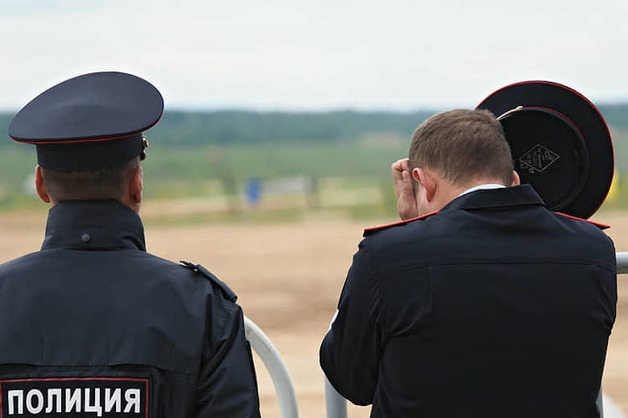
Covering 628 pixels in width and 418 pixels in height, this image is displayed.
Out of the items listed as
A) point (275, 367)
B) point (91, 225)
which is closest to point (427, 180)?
point (275, 367)

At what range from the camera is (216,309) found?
1519 mm

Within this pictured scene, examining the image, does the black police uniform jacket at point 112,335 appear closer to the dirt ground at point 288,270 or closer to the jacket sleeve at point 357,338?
the jacket sleeve at point 357,338

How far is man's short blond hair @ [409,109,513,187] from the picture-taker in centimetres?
171

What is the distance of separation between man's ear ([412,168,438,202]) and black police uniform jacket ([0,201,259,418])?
45cm

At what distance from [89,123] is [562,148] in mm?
974

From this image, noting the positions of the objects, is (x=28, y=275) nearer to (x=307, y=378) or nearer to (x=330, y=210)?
(x=307, y=378)

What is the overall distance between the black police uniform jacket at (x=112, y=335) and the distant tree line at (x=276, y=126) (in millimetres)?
59939

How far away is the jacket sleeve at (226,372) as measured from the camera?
1467mm

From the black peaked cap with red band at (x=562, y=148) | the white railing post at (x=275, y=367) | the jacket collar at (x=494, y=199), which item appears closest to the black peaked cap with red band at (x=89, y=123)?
the white railing post at (x=275, y=367)

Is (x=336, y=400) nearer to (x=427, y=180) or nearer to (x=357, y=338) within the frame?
(x=357, y=338)

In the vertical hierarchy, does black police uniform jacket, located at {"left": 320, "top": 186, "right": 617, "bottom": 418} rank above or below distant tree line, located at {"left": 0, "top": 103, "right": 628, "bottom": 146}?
below

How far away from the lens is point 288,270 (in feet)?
49.0

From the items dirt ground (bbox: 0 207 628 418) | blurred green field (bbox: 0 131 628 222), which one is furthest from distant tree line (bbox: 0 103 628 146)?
dirt ground (bbox: 0 207 628 418)

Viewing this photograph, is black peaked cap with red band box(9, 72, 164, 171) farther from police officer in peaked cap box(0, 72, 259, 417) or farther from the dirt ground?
the dirt ground
